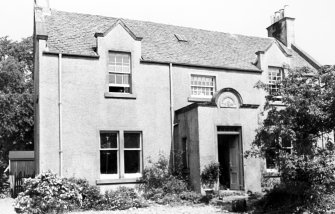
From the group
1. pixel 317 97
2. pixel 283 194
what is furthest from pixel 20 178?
pixel 317 97

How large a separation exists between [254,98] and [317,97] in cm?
1059

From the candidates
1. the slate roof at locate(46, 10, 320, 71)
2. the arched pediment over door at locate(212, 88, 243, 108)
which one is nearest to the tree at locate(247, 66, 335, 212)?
the arched pediment over door at locate(212, 88, 243, 108)

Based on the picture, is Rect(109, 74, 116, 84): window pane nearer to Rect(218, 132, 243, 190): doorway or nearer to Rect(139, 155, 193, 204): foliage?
Rect(139, 155, 193, 204): foliage

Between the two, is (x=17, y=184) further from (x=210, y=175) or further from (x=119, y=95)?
(x=210, y=175)

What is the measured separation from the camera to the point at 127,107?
21.4 meters

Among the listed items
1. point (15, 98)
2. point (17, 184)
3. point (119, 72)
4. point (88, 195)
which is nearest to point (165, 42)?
point (119, 72)

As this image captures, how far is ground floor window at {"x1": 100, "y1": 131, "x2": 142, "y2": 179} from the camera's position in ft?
67.7

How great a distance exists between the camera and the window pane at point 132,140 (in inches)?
839

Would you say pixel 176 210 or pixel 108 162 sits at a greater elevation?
pixel 108 162

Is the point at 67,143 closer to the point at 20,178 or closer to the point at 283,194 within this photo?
the point at 283,194

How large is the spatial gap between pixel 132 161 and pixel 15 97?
22107 mm

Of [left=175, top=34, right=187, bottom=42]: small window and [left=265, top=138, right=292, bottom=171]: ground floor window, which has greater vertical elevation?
[left=175, top=34, right=187, bottom=42]: small window

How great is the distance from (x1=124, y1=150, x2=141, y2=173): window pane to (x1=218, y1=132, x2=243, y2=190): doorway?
4397mm

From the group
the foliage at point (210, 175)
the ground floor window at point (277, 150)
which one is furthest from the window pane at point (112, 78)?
the ground floor window at point (277, 150)
